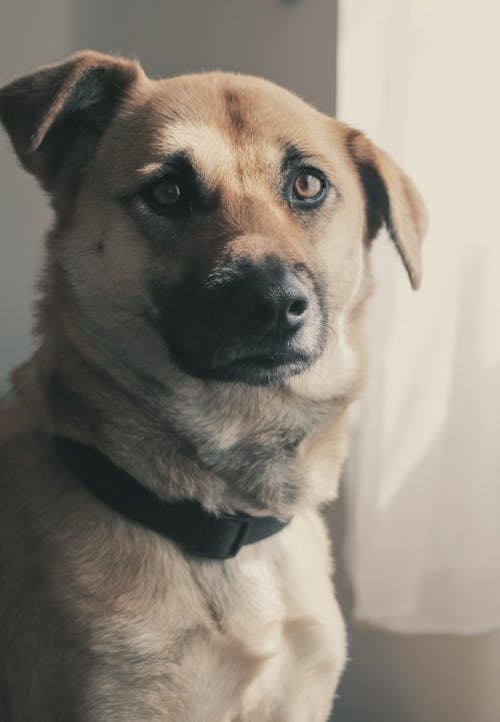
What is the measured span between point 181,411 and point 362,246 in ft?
1.37

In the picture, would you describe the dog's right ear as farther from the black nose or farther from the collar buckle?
the collar buckle

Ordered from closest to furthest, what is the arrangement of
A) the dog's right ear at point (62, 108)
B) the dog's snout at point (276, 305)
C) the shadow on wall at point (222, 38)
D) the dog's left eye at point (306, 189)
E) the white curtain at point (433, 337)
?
the dog's snout at point (276, 305), the dog's right ear at point (62, 108), the dog's left eye at point (306, 189), the white curtain at point (433, 337), the shadow on wall at point (222, 38)

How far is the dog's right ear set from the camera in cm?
114

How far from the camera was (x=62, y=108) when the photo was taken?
117cm

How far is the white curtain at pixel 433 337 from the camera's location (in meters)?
1.49

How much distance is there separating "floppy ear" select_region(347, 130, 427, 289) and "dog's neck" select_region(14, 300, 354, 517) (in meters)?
0.29

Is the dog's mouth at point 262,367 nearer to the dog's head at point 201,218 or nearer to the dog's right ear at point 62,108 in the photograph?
the dog's head at point 201,218

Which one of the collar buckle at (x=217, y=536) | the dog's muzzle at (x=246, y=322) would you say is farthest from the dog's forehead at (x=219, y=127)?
the collar buckle at (x=217, y=536)

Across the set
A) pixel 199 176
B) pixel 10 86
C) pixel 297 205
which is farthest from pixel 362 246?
pixel 10 86

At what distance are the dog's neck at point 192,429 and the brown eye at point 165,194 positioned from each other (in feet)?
0.75

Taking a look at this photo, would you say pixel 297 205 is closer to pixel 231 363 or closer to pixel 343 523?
pixel 231 363

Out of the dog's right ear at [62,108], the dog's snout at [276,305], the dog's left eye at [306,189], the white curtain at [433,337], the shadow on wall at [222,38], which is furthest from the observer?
the shadow on wall at [222,38]

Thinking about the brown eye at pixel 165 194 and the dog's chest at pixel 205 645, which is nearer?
the dog's chest at pixel 205 645

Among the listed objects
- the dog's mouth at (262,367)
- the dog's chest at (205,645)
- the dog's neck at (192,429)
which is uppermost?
the dog's mouth at (262,367)
